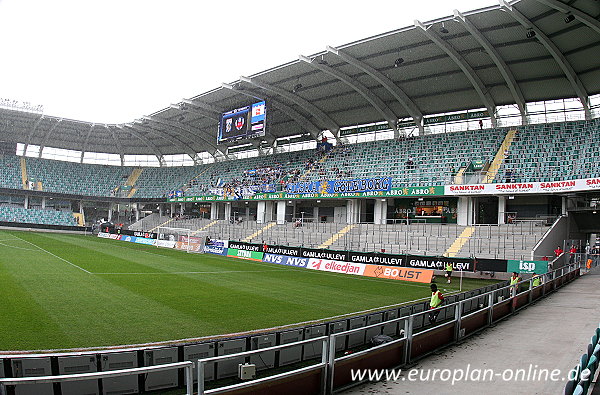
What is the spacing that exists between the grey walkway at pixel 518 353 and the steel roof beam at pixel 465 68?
1945cm

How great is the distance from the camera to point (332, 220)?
158 feet

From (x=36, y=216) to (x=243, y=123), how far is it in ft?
130

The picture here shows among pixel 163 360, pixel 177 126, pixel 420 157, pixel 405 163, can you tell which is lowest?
pixel 163 360

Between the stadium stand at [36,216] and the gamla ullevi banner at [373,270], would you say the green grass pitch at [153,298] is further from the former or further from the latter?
the stadium stand at [36,216]

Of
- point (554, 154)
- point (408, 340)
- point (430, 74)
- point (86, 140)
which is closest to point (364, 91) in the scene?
point (430, 74)

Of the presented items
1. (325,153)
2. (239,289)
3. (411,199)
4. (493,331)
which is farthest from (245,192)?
(493,331)

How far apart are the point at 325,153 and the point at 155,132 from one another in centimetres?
2490

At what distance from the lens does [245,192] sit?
51531 millimetres

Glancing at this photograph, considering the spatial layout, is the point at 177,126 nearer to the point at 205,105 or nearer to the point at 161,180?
the point at 205,105


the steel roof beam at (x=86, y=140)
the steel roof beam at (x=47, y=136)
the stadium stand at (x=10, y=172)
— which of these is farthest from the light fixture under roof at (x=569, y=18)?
the stadium stand at (x=10, y=172)

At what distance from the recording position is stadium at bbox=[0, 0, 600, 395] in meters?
8.36

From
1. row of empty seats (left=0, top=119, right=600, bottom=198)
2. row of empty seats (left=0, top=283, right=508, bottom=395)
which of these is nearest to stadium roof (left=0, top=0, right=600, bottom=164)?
row of empty seats (left=0, top=119, right=600, bottom=198)

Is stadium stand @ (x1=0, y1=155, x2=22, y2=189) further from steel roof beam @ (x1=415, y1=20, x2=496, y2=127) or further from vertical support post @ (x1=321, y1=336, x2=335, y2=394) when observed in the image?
vertical support post @ (x1=321, y1=336, x2=335, y2=394)

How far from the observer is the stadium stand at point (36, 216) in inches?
2406
